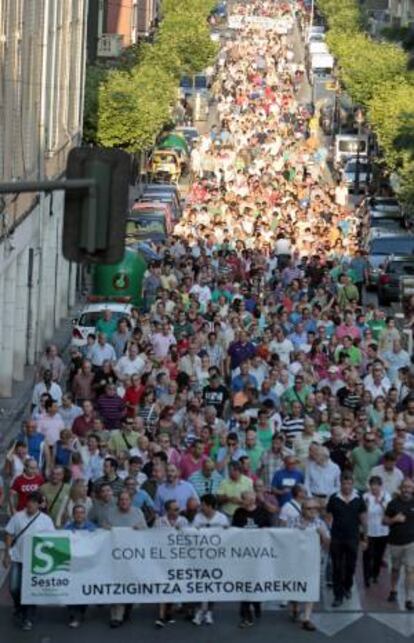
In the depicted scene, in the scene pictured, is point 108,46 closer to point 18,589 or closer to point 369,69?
point 369,69

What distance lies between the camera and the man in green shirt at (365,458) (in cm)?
2325

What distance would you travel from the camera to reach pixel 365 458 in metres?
23.3

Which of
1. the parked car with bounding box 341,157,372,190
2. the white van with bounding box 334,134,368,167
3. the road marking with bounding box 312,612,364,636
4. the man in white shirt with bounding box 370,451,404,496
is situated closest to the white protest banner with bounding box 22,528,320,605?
the road marking with bounding box 312,612,364,636

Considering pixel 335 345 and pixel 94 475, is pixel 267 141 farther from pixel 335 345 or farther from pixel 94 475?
pixel 94 475

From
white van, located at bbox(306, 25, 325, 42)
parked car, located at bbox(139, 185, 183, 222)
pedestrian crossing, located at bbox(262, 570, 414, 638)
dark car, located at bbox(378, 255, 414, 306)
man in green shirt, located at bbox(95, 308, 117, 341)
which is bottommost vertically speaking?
white van, located at bbox(306, 25, 325, 42)

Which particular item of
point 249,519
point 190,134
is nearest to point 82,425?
point 249,519

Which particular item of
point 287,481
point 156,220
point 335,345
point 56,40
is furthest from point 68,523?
point 156,220

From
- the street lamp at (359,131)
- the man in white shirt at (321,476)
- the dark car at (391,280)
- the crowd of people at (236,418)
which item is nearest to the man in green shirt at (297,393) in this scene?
the crowd of people at (236,418)

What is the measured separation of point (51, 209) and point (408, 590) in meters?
19.2

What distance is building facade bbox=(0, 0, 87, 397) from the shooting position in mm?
32812

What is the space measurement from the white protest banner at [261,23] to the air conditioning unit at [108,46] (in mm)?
63037

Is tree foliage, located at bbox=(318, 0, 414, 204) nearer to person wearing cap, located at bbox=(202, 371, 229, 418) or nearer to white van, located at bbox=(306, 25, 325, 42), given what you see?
white van, located at bbox=(306, 25, 325, 42)

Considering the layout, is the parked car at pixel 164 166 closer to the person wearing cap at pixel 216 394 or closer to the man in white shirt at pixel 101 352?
the man in white shirt at pixel 101 352

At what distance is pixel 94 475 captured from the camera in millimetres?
22953
